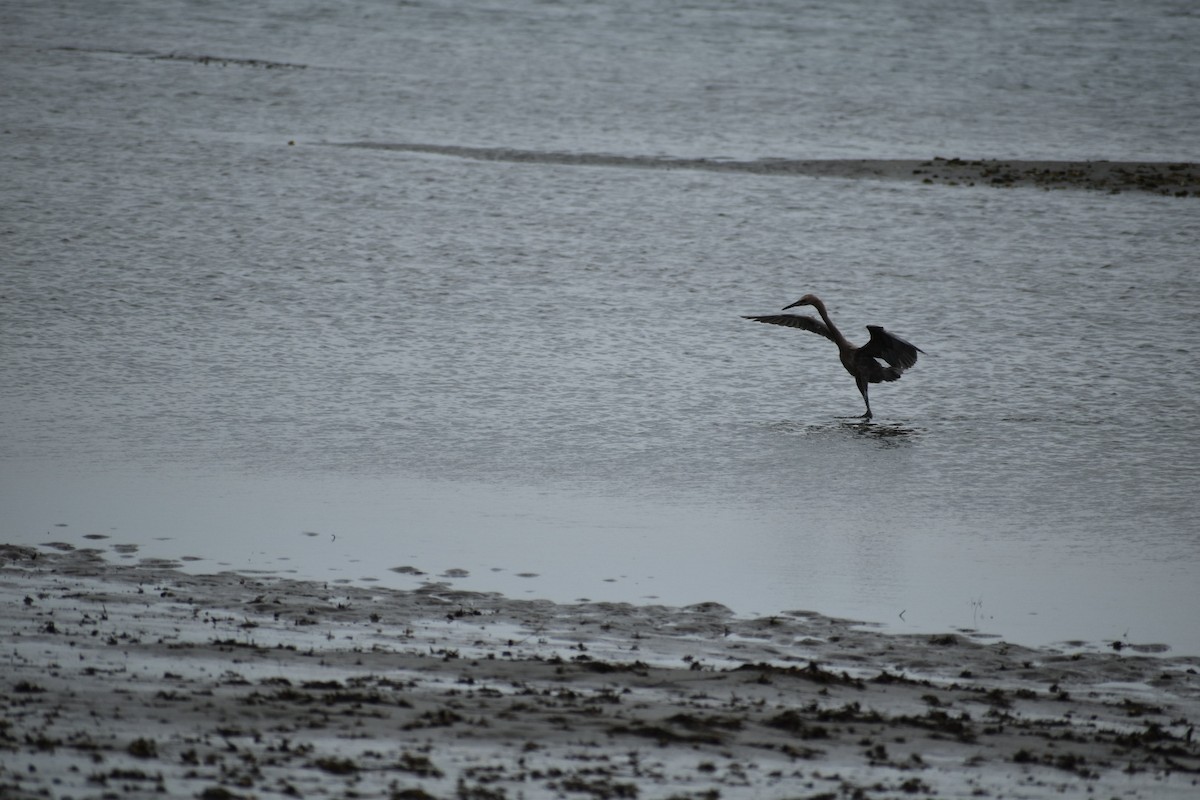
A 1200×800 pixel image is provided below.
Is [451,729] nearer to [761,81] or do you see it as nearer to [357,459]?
[357,459]

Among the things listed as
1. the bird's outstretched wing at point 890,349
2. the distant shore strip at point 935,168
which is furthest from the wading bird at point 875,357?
the distant shore strip at point 935,168

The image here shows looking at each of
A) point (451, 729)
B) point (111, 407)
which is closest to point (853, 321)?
point (111, 407)

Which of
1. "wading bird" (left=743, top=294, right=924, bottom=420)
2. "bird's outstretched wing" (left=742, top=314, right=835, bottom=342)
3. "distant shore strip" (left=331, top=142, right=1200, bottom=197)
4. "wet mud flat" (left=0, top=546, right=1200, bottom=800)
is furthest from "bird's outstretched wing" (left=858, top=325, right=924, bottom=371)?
"distant shore strip" (left=331, top=142, right=1200, bottom=197)

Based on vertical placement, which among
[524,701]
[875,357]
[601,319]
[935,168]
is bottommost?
[524,701]

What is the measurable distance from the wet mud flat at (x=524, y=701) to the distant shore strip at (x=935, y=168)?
13966mm

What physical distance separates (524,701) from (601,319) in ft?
28.7

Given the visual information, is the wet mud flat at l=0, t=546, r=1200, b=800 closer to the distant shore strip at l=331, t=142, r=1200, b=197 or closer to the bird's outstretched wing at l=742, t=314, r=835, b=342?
the bird's outstretched wing at l=742, t=314, r=835, b=342

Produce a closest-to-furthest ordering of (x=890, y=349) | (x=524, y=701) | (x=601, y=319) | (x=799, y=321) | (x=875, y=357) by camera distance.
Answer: (x=524, y=701) → (x=890, y=349) → (x=875, y=357) → (x=799, y=321) → (x=601, y=319)

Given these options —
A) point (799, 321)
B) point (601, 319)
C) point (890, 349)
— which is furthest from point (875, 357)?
point (601, 319)

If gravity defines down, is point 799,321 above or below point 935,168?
below

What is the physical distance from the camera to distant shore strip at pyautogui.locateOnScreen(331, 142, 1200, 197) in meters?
20.0

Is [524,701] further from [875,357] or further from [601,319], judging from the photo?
[601,319]

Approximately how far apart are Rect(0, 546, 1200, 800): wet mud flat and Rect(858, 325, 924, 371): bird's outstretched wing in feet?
14.5

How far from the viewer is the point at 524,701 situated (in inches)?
232
